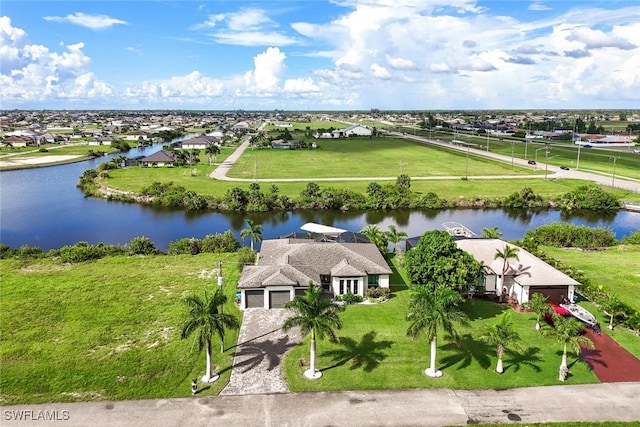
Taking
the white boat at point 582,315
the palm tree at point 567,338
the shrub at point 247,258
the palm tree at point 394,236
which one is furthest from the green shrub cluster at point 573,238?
the shrub at point 247,258

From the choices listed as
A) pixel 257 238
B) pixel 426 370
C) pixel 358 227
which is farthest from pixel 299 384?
pixel 358 227

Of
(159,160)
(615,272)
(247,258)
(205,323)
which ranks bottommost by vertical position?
(615,272)

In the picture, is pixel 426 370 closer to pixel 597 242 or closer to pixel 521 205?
pixel 597 242

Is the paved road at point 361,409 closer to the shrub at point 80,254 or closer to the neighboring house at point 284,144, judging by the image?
the shrub at point 80,254

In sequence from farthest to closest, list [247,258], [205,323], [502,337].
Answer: [247,258]
[502,337]
[205,323]

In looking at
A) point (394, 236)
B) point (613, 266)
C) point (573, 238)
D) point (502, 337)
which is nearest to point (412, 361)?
point (502, 337)

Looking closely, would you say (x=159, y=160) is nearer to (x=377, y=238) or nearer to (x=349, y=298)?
(x=377, y=238)
